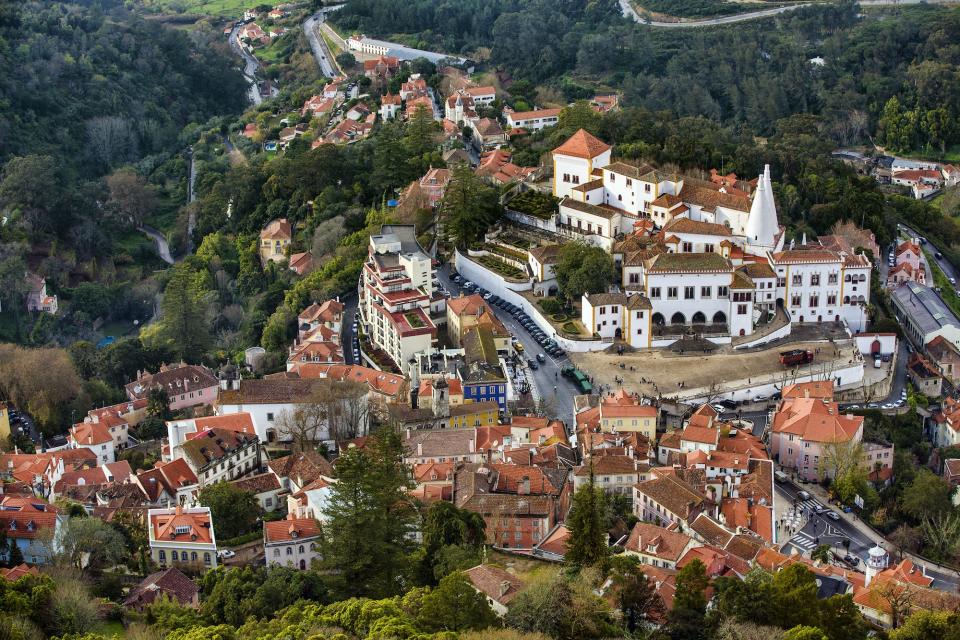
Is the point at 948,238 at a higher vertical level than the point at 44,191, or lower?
lower

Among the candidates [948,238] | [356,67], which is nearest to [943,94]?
[948,238]

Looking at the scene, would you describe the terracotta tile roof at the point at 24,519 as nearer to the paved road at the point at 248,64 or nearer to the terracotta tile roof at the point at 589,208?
the terracotta tile roof at the point at 589,208

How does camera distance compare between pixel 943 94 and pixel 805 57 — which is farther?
pixel 805 57

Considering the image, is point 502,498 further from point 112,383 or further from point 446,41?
point 446,41

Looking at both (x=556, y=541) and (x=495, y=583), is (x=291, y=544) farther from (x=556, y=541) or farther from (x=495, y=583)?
(x=556, y=541)

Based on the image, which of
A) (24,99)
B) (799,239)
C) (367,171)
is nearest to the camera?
(799,239)

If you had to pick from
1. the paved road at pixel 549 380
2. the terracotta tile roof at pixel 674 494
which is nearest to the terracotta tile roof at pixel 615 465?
the terracotta tile roof at pixel 674 494

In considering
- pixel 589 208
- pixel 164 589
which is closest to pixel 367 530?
pixel 164 589
